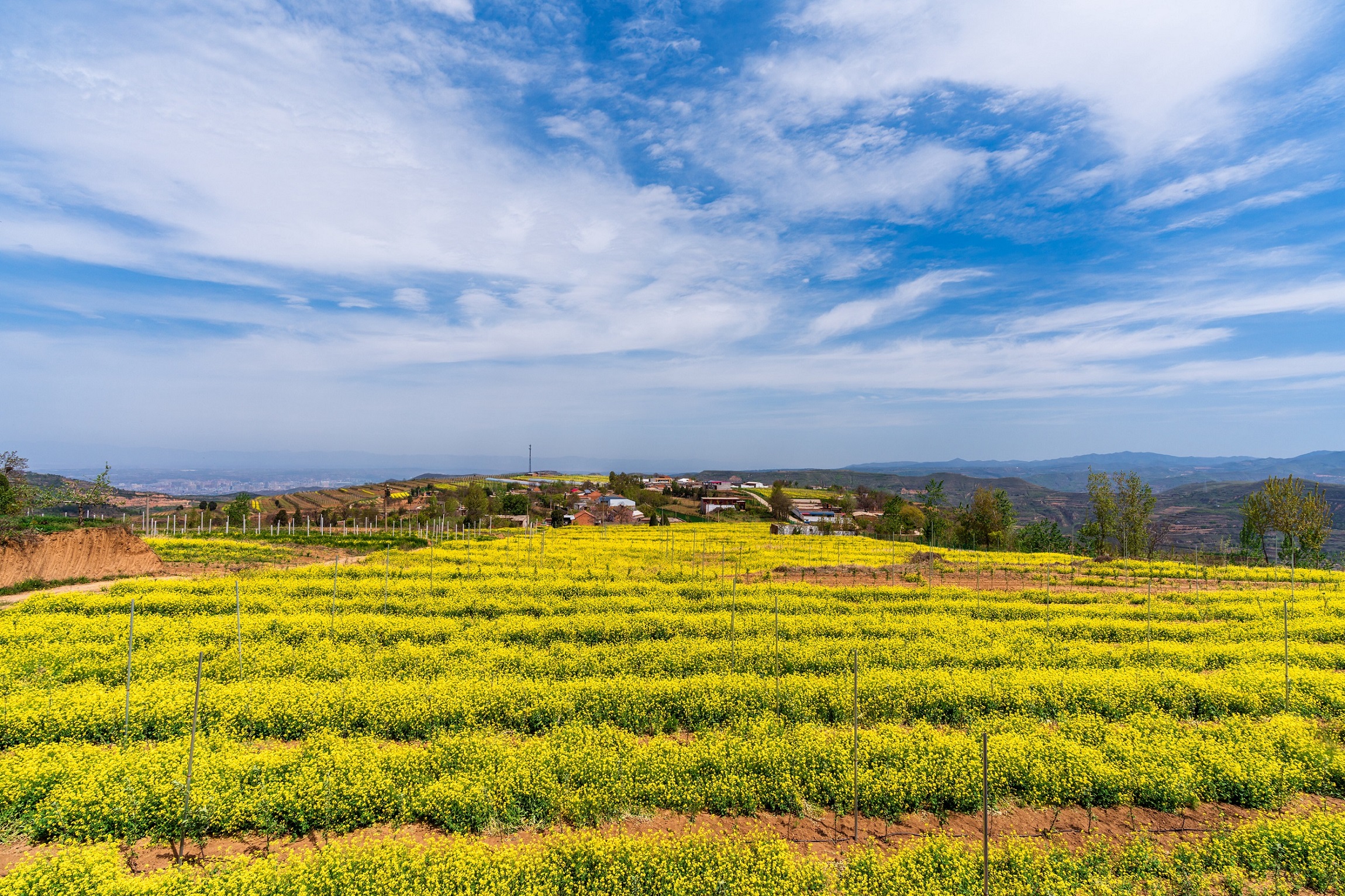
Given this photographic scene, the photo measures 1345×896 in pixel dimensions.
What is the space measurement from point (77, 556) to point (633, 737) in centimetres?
3341

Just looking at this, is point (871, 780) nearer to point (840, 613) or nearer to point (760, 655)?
point (760, 655)

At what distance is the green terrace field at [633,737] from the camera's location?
705 cm

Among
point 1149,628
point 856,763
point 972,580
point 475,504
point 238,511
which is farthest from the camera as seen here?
point 475,504

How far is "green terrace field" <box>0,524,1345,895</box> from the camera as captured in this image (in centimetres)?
705

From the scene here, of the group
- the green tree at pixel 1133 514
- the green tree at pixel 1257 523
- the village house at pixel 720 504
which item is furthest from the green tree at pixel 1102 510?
the village house at pixel 720 504

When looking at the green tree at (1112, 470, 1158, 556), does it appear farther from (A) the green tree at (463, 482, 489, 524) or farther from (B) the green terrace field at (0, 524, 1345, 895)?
(A) the green tree at (463, 482, 489, 524)

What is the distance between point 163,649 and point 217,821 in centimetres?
965

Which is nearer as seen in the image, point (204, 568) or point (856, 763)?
point (856, 763)

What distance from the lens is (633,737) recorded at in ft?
33.5

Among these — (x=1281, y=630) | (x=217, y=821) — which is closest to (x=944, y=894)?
(x=217, y=821)

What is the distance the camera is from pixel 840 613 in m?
21.9

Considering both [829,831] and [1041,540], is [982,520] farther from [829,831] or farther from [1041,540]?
[829,831]

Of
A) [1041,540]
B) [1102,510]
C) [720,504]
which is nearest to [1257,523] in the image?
[1102,510]

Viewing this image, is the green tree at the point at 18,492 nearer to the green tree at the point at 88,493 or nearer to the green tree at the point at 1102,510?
the green tree at the point at 88,493
